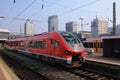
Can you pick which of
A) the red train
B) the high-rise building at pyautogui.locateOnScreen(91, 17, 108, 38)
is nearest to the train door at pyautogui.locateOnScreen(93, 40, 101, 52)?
the red train

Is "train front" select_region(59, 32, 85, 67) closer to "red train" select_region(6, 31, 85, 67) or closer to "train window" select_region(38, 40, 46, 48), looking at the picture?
"red train" select_region(6, 31, 85, 67)

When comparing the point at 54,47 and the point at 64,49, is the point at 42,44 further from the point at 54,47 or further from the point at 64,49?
the point at 64,49

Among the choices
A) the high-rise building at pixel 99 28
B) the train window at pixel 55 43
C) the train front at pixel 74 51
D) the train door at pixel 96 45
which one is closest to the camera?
the train front at pixel 74 51

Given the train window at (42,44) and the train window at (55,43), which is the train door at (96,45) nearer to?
the train window at (42,44)

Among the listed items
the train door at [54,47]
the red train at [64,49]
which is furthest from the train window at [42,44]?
the train door at [54,47]

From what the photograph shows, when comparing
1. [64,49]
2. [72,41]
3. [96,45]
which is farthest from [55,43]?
[96,45]

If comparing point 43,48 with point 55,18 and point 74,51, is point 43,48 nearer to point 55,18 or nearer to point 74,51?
point 74,51

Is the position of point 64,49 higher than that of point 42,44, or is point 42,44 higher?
point 42,44

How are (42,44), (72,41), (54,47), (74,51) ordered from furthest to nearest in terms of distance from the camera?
(42,44) → (54,47) → (72,41) → (74,51)

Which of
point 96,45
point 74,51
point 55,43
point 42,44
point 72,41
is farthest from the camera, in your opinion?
point 96,45

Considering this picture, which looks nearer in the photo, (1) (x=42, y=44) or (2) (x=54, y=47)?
(2) (x=54, y=47)

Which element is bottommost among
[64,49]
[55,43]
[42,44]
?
[64,49]

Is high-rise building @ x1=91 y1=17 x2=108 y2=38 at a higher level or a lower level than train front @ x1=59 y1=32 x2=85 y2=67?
higher

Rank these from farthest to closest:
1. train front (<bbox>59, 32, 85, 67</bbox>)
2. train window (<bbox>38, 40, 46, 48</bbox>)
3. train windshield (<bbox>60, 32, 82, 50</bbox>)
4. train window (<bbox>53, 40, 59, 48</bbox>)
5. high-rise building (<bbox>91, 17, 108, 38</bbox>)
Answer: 1. high-rise building (<bbox>91, 17, 108, 38</bbox>)
2. train window (<bbox>38, 40, 46, 48</bbox>)
3. train window (<bbox>53, 40, 59, 48</bbox>)
4. train windshield (<bbox>60, 32, 82, 50</bbox>)
5. train front (<bbox>59, 32, 85, 67</bbox>)
